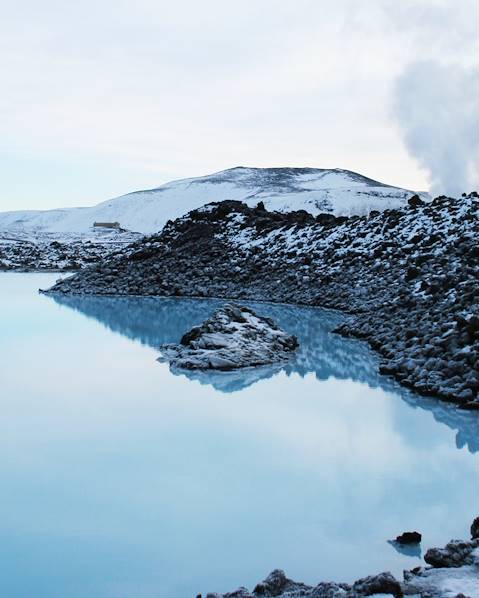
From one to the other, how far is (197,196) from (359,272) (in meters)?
101

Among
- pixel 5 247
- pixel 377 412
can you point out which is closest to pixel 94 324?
pixel 377 412

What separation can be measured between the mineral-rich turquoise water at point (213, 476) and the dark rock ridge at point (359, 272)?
3.49ft

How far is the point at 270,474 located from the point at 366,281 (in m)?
16.6

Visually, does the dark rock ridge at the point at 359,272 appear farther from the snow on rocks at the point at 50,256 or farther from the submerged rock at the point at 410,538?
the snow on rocks at the point at 50,256

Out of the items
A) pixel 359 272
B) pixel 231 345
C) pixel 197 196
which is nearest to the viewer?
pixel 231 345

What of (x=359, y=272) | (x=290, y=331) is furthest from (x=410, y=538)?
(x=359, y=272)

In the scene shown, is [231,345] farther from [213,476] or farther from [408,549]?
[408,549]

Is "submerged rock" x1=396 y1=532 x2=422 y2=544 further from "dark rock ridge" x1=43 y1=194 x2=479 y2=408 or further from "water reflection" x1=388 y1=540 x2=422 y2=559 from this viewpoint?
"dark rock ridge" x1=43 y1=194 x2=479 y2=408

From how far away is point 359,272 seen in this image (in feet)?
78.9

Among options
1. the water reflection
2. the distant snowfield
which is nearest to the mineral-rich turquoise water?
the water reflection

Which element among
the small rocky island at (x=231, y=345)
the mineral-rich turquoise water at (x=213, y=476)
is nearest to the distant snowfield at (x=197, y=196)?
the small rocky island at (x=231, y=345)

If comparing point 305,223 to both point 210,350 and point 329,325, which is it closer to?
point 329,325

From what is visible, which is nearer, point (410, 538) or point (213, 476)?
point (410, 538)

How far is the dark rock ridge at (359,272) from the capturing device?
38.2ft
